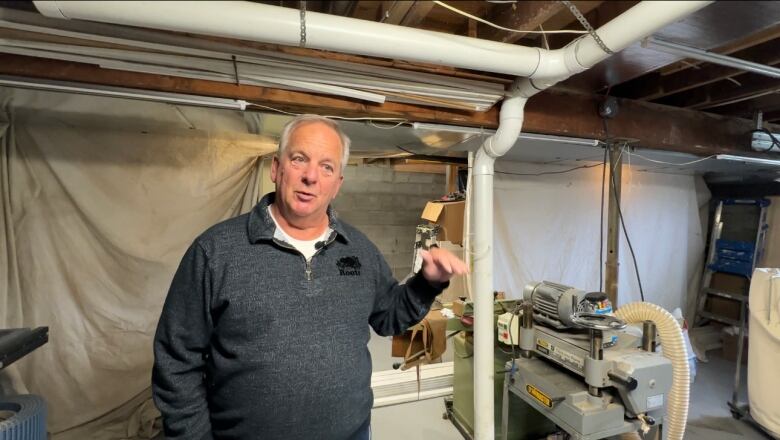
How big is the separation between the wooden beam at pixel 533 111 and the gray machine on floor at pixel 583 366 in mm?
954

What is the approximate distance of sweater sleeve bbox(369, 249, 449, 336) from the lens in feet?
4.02

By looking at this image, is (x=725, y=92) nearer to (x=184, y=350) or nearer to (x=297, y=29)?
(x=297, y=29)

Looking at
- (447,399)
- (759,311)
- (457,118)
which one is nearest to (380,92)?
(457,118)

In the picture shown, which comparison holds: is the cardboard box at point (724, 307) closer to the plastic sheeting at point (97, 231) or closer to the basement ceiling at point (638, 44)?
the basement ceiling at point (638, 44)

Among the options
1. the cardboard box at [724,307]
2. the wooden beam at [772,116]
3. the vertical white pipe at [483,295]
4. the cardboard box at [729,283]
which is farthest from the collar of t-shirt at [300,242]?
the cardboard box at [724,307]

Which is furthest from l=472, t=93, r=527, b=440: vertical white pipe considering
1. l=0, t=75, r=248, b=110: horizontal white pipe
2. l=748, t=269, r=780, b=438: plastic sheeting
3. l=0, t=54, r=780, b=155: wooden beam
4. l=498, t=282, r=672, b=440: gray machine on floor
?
l=748, t=269, r=780, b=438: plastic sheeting

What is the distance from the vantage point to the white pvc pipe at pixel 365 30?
2.70 ft

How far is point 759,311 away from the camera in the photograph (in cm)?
227

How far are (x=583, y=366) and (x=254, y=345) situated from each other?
4.50 ft

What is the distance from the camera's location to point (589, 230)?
337 centimetres

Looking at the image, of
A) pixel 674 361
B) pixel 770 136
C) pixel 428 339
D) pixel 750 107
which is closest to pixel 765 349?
pixel 674 361

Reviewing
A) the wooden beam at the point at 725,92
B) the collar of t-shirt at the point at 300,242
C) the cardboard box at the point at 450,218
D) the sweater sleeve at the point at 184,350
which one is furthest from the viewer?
the cardboard box at the point at 450,218

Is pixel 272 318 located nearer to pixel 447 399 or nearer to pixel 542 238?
pixel 447 399

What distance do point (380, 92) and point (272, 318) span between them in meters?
1.05
